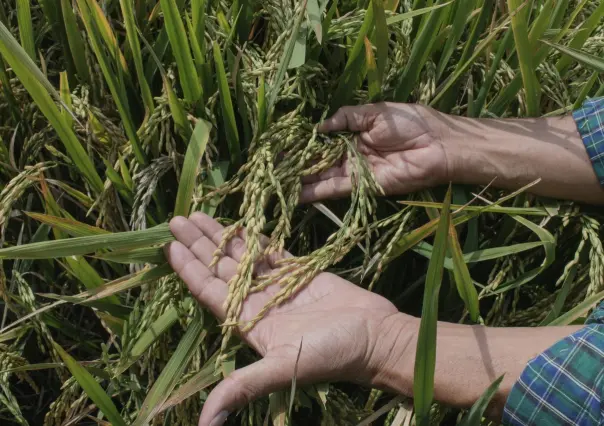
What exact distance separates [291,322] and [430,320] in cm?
33

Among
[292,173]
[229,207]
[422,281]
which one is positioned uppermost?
[292,173]

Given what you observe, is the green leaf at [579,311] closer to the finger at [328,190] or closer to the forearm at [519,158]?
the forearm at [519,158]

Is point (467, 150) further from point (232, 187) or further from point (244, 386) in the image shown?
point (244, 386)

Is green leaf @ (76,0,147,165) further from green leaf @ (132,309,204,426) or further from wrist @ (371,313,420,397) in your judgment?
wrist @ (371,313,420,397)

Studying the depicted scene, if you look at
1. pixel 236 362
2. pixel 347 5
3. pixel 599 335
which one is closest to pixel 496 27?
pixel 347 5

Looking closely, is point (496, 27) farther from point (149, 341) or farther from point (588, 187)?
point (149, 341)

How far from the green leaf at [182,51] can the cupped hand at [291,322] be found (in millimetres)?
265

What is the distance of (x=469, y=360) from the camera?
1.27 metres

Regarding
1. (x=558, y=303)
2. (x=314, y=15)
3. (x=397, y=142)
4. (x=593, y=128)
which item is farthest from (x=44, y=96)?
(x=593, y=128)

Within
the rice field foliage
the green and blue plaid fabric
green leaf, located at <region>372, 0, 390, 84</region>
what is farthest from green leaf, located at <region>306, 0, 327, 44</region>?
the green and blue plaid fabric

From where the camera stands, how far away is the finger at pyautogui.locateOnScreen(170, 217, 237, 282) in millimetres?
1273

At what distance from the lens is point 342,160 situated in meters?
1.48

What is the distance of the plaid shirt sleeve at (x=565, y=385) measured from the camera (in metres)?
1.20

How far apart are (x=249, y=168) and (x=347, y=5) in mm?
511
